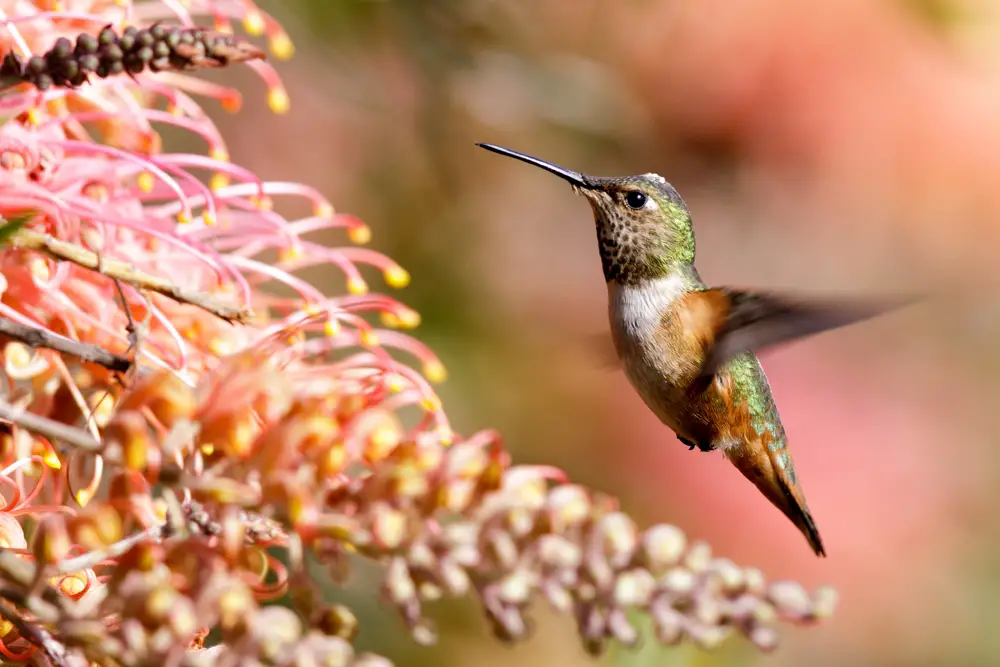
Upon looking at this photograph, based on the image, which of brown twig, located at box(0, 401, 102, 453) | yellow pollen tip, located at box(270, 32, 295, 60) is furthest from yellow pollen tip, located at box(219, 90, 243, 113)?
brown twig, located at box(0, 401, 102, 453)

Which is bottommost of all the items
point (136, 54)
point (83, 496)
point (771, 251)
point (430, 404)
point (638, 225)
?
point (771, 251)

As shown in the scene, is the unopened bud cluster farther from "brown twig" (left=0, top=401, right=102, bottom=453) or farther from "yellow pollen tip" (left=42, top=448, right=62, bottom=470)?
"yellow pollen tip" (left=42, top=448, right=62, bottom=470)

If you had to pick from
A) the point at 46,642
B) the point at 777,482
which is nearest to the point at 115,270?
the point at 46,642

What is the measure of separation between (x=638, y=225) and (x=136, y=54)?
2.61 ft

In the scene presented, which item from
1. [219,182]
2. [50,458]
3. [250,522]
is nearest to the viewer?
[250,522]

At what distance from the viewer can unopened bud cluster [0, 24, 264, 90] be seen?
75cm

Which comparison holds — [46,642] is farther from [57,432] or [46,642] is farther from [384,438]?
[384,438]

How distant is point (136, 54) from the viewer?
2.45 ft

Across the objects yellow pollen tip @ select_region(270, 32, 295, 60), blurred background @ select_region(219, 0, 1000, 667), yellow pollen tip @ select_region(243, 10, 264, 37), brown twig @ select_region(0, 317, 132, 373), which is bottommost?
blurred background @ select_region(219, 0, 1000, 667)

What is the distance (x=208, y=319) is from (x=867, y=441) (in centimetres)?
318

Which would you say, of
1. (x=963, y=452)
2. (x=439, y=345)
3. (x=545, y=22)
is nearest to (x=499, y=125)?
(x=545, y=22)

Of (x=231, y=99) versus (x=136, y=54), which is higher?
(x=136, y=54)

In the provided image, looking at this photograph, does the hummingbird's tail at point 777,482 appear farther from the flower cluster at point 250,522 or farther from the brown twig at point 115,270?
the brown twig at point 115,270

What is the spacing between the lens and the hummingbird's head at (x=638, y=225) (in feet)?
4.74
